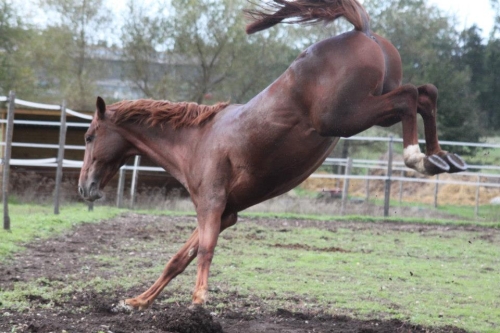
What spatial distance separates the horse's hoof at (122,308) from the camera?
5488 mm

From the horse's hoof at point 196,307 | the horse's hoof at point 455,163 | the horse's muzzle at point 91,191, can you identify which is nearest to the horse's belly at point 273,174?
the horse's hoof at point 196,307

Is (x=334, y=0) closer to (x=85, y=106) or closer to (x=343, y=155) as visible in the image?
(x=343, y=155)

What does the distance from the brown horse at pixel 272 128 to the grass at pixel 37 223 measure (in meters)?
3.18

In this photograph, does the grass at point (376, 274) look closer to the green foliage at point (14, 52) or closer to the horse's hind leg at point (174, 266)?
the horse's hind leg at point (174, 266)

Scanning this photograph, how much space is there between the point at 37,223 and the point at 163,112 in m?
5.83

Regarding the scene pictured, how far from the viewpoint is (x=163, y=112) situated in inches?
228

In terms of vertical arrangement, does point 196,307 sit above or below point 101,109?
below

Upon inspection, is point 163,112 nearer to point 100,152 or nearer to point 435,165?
point 100,152

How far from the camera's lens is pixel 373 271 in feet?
26.6

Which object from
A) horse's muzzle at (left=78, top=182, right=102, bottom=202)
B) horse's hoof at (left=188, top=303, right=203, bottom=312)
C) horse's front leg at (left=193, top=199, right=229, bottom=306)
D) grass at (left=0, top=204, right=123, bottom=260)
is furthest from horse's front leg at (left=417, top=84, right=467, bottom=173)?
grass at (left=0, top=204, right=123, bottom=260)

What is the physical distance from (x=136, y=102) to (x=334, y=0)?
1990 mm

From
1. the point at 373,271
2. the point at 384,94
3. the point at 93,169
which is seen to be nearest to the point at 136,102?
the point at 93,169

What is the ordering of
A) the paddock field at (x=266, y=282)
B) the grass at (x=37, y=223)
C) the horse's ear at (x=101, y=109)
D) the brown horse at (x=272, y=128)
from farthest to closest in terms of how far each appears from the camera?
the grass at (x=37, y=223)
the horse's ear at (x=101, y=109)
the paddock field at (x=266, y=282)
the brown horse at (x=272, y=128)

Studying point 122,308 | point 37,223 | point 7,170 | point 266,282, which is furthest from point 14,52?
point 122,308
